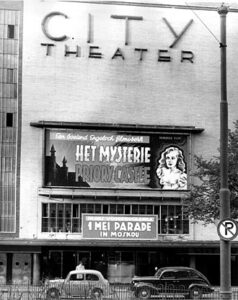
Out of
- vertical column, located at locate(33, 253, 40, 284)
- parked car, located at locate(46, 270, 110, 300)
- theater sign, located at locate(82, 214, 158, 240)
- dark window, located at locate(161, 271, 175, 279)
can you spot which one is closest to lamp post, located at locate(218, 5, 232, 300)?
parked car, located at locate(46, 270, 110, 300)

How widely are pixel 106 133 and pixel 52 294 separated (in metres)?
24.6

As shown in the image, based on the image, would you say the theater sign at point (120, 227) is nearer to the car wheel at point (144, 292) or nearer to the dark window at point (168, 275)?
the dark window at point (168, 275)

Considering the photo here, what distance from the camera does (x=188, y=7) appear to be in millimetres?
55781

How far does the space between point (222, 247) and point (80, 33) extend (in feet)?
125

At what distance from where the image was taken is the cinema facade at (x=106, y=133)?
51125 millimetres

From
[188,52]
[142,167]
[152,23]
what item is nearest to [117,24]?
[152,23]

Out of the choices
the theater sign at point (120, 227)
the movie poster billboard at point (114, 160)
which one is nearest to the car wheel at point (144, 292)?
the theater sign at point (120, 227)

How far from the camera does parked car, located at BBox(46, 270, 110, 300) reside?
97.1ft


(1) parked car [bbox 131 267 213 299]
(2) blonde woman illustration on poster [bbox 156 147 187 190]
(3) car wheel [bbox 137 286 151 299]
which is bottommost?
(3) car wheel [bbox 137 286 151 299]

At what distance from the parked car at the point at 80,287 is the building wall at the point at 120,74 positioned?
1765 cm

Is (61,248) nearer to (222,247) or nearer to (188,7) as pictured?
(188,7)

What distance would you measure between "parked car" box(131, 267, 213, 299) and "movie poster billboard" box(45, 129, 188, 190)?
688 inches

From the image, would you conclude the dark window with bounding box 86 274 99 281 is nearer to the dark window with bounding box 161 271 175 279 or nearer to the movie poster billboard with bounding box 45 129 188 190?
the dark window with bounding box 161 271 175 279

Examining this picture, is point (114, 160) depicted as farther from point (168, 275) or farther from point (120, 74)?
point (168, 275)
